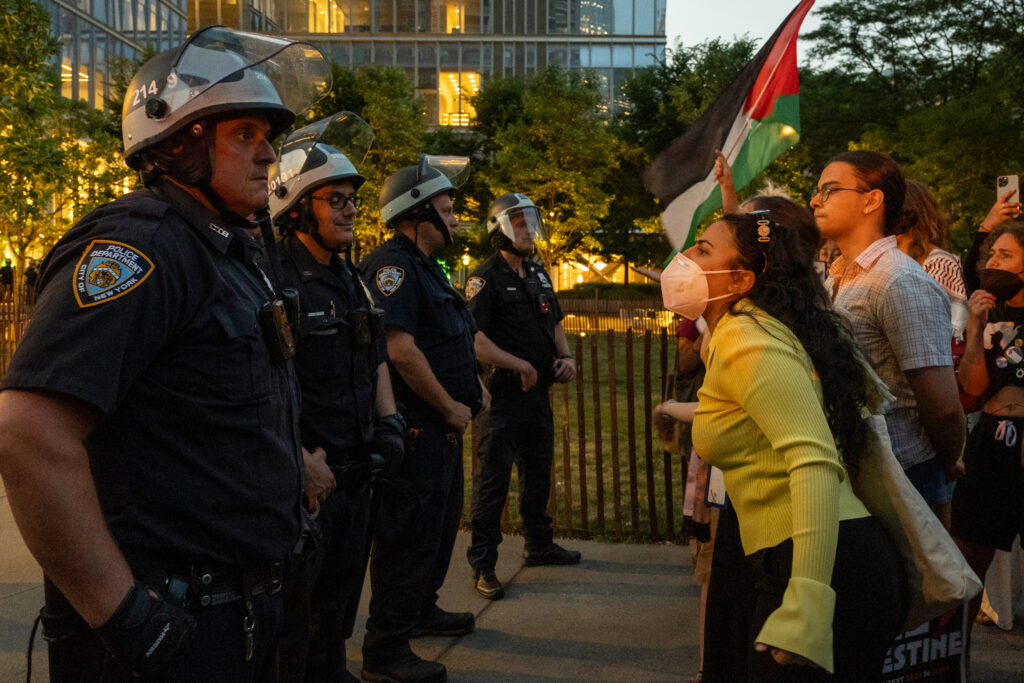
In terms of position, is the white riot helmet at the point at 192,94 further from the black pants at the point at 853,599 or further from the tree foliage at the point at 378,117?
the tree foliage at the point at 378,117

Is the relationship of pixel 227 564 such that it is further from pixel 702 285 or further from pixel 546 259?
pixel 546 259

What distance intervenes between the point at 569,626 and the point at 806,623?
3117mm

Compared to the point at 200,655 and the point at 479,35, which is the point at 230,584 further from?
the point at 479,35

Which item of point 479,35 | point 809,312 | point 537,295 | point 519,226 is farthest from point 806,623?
point 479,35

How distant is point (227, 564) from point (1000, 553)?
14.1 ft

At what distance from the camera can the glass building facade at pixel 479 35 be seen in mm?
53375

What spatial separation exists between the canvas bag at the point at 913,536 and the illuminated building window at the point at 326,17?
55415 mm

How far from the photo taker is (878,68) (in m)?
32.6

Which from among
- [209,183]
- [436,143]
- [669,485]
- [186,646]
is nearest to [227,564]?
[186,646]

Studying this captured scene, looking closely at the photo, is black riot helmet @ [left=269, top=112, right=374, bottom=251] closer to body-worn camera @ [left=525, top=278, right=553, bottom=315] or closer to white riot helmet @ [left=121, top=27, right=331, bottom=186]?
white riot helmet @ [left=121, top=27, right=331, bottom=186]

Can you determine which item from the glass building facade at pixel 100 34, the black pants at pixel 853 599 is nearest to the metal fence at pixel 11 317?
the black pants at pixel 853 599

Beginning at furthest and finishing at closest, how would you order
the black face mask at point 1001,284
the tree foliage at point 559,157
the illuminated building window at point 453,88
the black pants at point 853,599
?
the illuminated building window at point 453,88
the tree foliage at point 559,157
the black face mask at point 1001,284
the black pants at point 853,599

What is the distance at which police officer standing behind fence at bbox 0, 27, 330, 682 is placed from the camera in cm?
176

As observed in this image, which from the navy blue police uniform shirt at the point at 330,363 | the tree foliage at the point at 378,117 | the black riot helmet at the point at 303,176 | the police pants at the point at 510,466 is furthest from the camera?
the tree foliage at the point at 378,117
